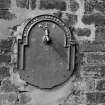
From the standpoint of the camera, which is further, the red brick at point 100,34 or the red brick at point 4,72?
the red brick at point 100,34

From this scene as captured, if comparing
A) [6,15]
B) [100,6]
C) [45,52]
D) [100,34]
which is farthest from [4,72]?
[100,6]

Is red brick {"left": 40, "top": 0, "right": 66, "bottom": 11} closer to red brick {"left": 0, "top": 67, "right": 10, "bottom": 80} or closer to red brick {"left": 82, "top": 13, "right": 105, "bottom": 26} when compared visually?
red brick {"left": 82, "top": 13, "right": 105, "bottom": 26}

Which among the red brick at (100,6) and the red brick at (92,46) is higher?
the red brick at (100,6)

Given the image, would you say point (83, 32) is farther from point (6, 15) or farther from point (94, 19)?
point (6, 15)

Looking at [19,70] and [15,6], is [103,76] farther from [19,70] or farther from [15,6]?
[15,6]

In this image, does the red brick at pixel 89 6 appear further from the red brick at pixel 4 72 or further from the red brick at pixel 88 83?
the red brick at pixel 4 72

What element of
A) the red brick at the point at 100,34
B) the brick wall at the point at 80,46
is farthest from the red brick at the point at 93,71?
the red brick at the point at 100,34

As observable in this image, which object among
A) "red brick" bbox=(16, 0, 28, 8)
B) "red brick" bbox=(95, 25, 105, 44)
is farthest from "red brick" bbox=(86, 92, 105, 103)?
"red brick" bbox=(16, 0, 28, 8)
